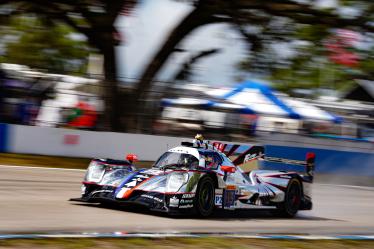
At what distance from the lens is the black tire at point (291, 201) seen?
1078 cm

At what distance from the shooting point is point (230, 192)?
9484 mm

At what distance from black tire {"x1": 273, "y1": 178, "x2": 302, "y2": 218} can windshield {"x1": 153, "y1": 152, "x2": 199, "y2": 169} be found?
1958 millimetres

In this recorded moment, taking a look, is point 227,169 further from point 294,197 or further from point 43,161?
point 43,161

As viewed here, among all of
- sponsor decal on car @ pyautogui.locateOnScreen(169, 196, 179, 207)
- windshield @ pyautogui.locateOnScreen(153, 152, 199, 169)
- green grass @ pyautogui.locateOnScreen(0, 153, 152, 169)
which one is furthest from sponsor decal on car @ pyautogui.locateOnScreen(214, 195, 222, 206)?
green grass @ pyautogui.locateOnScreen(0, 153, 152, 169)

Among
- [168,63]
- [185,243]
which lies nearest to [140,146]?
[168,63]

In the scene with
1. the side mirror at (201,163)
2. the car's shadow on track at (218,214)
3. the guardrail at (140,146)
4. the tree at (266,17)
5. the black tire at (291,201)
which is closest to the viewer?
the car's shadow on track at (218,214)

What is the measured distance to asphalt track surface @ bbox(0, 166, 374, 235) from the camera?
7.49 meters

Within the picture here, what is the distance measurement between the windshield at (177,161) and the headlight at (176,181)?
558mm

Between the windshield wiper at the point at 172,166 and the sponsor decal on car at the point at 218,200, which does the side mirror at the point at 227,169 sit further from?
the windshield wiper at the point at 172,166

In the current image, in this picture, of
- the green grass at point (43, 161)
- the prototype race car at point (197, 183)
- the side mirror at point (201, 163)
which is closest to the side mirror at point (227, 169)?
the prototype race car at point (197, 183)

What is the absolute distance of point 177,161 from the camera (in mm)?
9539

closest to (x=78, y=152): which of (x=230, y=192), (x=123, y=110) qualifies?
(x=123, y=110)

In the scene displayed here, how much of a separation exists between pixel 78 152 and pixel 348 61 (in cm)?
809

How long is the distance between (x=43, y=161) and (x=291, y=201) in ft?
27.0
